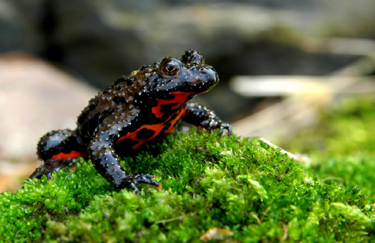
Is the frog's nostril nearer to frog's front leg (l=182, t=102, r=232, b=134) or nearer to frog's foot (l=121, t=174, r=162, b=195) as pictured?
frog's front leg (l=182, t=102, r=232, b=134)

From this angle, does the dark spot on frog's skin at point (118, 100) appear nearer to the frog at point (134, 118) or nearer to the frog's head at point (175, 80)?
the frog at point (134, 118)

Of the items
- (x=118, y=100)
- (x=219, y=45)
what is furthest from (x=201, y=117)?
(x=219, y=45)

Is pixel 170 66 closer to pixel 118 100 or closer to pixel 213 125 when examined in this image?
pixel 118 100

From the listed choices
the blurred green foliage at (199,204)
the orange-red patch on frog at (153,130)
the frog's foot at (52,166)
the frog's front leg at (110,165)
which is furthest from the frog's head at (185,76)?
the frog's foot at (52,166)

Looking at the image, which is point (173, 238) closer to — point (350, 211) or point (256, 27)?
point (350, 211)

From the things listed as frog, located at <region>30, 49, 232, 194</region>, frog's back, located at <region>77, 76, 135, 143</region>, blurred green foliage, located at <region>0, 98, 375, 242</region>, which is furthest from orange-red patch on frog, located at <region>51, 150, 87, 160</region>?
blurred green foliage, located at <region>0, 98, 375, 242</region>
